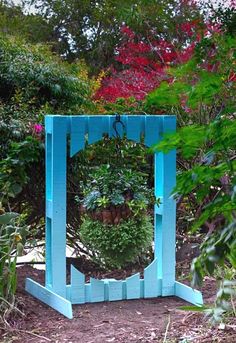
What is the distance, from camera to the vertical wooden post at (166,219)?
4.16 m

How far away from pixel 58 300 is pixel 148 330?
653mm

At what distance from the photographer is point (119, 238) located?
3873 millimetres

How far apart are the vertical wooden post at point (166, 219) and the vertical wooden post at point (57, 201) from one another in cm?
74

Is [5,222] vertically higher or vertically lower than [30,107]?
lower

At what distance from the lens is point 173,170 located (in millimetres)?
4199

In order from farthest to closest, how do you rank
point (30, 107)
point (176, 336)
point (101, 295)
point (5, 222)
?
point (30, 107) < point (101, 295) < point (5, 222) < point (176, 336)

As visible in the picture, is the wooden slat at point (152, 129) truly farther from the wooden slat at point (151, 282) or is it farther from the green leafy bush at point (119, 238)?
the wooden slat at point (151, 282)

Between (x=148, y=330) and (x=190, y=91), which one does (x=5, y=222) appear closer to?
(x=148, y=330)

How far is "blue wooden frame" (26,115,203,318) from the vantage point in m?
3.82

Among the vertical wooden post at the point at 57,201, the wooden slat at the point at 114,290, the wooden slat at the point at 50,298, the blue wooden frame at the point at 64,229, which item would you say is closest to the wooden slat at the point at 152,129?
the blue wooden frame at the point at 64,229

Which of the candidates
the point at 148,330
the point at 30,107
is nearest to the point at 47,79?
the point at 30,107

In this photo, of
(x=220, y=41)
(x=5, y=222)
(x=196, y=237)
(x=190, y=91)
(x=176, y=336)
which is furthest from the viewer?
(x=196, y=237)

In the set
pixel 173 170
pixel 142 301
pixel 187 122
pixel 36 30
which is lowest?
pixel 142 301

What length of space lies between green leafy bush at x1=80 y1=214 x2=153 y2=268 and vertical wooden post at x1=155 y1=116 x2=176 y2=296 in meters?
0.15
